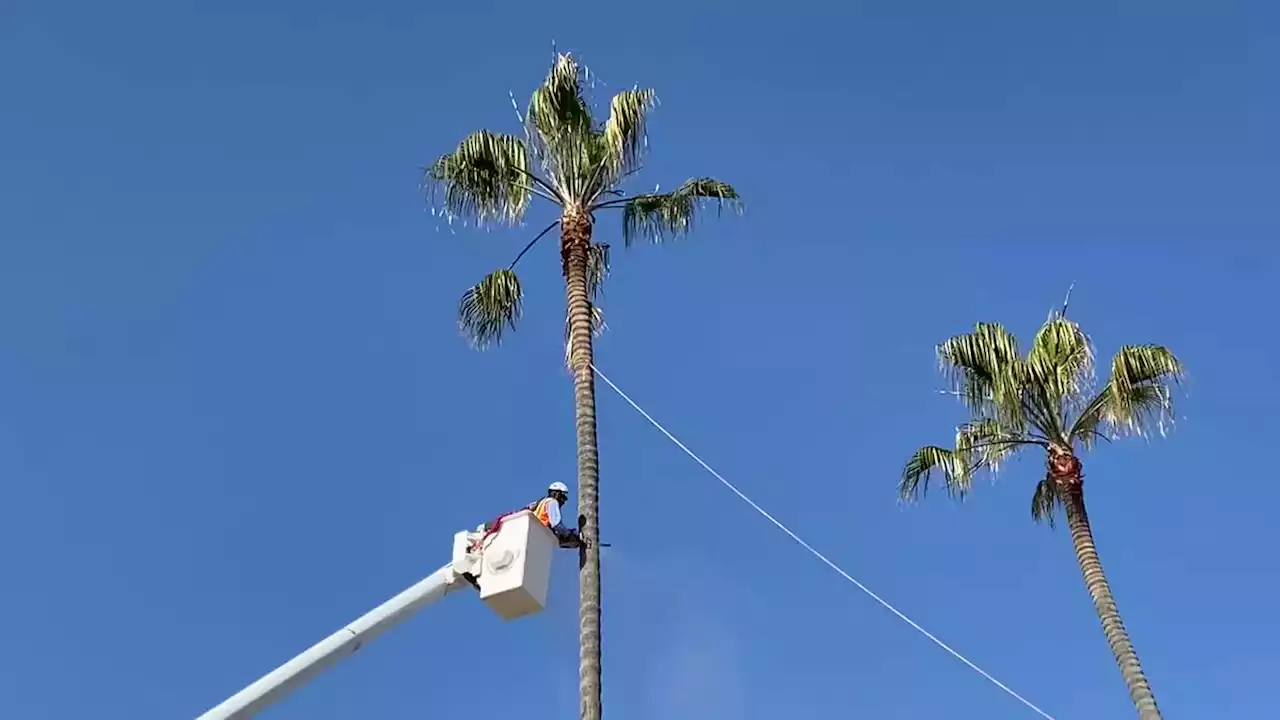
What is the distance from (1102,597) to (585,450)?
28.5 ft

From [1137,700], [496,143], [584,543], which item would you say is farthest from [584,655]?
[1137,700]

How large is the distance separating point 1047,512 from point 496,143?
10.1m

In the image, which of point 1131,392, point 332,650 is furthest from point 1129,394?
point 332,650

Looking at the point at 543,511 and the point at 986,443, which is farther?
the point at 986,443

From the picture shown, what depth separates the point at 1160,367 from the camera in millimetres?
20469

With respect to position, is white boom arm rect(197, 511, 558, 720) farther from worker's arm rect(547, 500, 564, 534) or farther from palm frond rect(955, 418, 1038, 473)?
palm frond rect(955, 418, 1038, 473)

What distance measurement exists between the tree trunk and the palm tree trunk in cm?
816

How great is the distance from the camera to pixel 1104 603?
19.6 metres

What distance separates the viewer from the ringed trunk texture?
18.7 meters

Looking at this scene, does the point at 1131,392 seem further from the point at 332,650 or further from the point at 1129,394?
the point at 332,650

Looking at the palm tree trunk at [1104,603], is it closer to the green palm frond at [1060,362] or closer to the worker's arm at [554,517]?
the green palm frond at [1060,362]

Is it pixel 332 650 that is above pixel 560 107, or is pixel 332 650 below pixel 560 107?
below

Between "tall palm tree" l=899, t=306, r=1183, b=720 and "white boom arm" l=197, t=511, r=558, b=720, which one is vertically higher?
"tall palm tree" l=899, t=306, r=1183, b=720

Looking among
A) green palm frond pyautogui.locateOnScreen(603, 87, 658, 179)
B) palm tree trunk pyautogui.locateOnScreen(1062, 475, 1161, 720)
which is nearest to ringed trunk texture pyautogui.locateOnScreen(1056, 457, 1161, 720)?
palm tree trunk pyautogui.locateOnScreen(1062, 475, 1161, 720)
